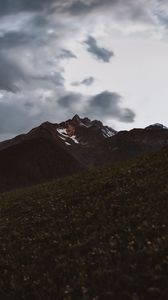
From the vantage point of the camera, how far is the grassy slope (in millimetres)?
17312

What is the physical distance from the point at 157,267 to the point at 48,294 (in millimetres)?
3824

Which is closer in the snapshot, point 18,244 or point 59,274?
point 59,274

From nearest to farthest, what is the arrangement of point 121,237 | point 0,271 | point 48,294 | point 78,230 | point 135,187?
1. point 48,294
2. point 121,237
3. point 0,271
4. point 78,230
5. point 135,187

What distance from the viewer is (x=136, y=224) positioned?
2227 centimetres

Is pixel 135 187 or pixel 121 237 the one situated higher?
pixel 135 187

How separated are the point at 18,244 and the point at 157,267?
10.1 m

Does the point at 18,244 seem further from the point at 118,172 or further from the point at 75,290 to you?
the point at 118,172

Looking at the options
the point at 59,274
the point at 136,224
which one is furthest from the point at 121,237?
the point at 59,274

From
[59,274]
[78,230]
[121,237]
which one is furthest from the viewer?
[78,230]

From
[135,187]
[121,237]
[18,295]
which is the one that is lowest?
[18,295]

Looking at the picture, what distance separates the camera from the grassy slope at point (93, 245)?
56.8ft

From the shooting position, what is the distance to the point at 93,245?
70.0 ft

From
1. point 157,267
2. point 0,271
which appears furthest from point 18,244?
point 157,267

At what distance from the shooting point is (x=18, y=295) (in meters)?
19.3
